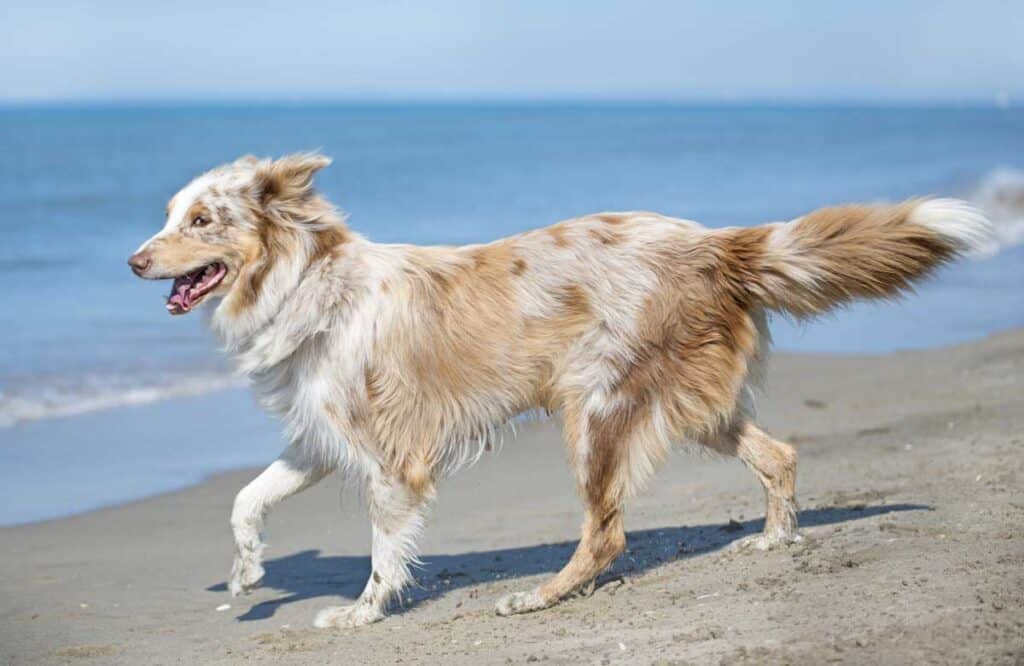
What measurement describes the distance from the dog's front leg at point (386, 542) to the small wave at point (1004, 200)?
15.9 metres

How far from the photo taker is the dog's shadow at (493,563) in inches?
234

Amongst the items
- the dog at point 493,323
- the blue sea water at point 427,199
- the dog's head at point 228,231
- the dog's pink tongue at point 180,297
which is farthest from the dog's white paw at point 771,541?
the dog's pink tongue at point 180,297

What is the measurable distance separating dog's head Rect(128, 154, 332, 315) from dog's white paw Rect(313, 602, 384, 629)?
1.42m

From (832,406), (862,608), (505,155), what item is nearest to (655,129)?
(505,155)

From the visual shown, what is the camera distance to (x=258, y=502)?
5.57m

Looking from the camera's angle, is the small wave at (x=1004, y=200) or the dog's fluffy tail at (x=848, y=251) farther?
the small wave at (x=1004, y=200)

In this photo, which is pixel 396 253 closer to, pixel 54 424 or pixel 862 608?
pixel 862 608

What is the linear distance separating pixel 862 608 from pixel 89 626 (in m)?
3.35

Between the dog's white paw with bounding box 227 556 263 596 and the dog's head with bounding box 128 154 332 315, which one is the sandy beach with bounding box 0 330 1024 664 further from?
the dog's head with bounding box 128 154 332 315

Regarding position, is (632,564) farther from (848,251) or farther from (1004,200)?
(1004,200)

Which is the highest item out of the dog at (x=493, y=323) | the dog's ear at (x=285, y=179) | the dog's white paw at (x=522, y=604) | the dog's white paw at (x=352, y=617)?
the dog's ear at (x=285, y=179)

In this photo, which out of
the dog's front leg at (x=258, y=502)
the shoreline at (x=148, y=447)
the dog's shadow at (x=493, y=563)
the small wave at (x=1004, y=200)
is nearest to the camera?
the dog's front leg at (x=258, y=502)

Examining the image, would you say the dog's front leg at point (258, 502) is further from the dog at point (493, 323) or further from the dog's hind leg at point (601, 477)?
the dog's hind leg at point (601, 477)

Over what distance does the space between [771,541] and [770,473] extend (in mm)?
301
